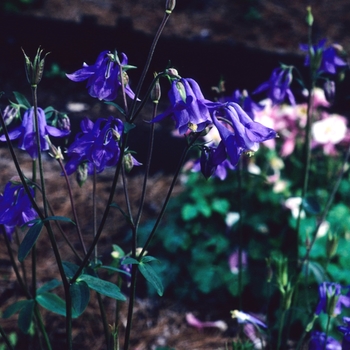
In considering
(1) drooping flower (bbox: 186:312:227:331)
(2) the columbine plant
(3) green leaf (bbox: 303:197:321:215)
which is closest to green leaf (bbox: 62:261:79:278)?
(2) the columbine plant

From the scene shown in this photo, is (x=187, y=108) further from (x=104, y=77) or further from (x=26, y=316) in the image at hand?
(x=26, y=316)

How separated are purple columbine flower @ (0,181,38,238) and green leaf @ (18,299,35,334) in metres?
0.40

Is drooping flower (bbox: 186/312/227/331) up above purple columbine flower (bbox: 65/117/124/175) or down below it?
below

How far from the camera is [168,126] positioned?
16.6 ft

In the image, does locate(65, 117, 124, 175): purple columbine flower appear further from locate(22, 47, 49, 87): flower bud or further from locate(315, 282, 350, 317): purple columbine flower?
locate(315, 282, 350, 317): purple columbine flower

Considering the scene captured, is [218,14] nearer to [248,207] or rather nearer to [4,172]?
[4,172]

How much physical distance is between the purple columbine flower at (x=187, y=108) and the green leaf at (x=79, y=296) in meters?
0.54

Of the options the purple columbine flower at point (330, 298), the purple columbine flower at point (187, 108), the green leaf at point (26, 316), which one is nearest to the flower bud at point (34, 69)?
the purple columbine flower at point (187, 108)

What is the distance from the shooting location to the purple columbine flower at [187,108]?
4.50 feet

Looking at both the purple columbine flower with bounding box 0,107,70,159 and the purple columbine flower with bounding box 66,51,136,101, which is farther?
the purple columbine flower with bounding box 0,107,70,159

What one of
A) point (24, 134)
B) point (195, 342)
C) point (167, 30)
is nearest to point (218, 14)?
point (167, 30)

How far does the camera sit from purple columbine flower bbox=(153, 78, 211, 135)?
1.37m

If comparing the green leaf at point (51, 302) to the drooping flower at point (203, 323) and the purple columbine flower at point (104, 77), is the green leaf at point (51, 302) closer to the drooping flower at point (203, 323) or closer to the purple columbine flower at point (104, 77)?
the purple columbine flower at point (104, 77)

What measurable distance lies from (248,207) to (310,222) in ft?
1.13
